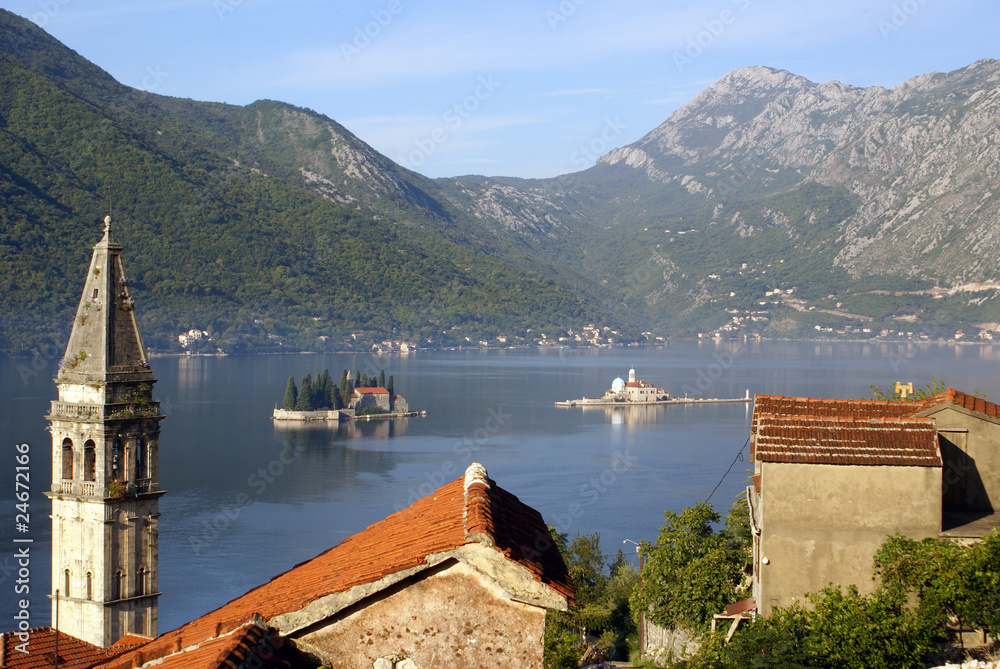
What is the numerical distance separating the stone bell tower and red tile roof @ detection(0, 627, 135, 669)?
2.80 m

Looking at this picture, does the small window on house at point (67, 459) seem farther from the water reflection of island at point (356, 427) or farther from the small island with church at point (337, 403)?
the small island with church at point (337, 403)

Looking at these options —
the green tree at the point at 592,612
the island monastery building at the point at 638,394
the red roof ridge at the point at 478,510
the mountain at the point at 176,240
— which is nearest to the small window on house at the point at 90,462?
the green tree at the point at 592,612

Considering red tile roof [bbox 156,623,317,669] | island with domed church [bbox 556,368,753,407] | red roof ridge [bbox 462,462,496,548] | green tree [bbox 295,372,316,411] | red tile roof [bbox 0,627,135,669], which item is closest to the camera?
red tile roof [bbox 156,623,317,669]

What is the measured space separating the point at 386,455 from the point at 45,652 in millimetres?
53980

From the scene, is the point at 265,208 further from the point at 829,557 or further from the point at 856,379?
the point at 829,557

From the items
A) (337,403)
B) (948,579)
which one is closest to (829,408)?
(948,579)

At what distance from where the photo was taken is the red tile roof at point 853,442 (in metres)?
10.2

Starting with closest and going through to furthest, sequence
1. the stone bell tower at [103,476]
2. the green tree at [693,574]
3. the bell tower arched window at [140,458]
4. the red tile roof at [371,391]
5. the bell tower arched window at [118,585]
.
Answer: the stone bell tower at [103,476] → the bell tower arched window at [118,585] → the bell tower arched window at [140,458] → the green tree at [693,574] → the red tile roof at [371,391]

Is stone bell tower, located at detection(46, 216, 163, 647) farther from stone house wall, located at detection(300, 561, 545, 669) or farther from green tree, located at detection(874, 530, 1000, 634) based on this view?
stone house wall, located at detection(300, 561, 545, 669)

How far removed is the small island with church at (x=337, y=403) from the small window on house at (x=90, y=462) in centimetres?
6536

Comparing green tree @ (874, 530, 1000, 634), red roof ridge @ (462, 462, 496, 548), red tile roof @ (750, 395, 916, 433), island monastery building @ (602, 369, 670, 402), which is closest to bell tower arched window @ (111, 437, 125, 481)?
red tile roof @ (750, 395, 916, 433)

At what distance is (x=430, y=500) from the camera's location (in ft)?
18.4

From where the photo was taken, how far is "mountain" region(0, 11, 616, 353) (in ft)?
407

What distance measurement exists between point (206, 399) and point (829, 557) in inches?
3280
